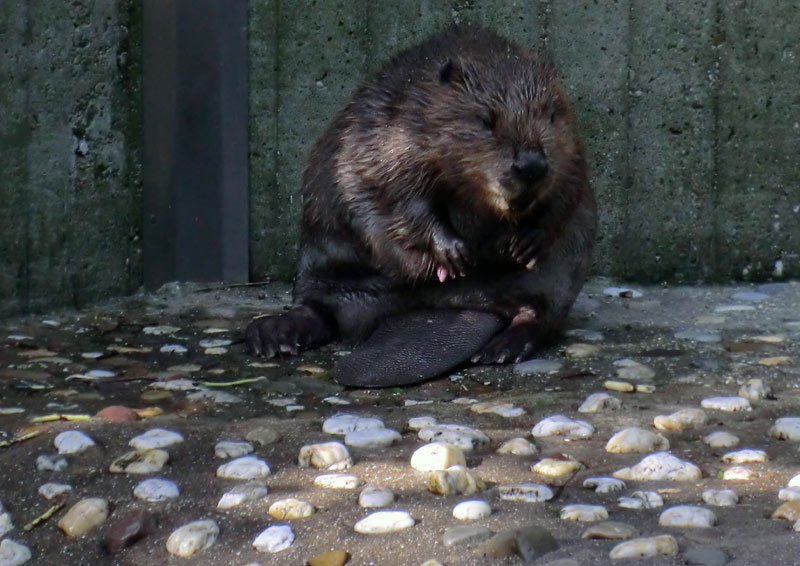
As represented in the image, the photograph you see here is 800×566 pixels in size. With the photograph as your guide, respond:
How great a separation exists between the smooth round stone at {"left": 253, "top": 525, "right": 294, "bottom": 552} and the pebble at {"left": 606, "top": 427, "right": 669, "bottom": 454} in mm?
822

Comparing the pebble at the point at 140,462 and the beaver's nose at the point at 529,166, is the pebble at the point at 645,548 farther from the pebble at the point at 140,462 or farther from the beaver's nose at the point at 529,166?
the beaver's nose at the point at 529,166

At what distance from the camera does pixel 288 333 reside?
3.97m

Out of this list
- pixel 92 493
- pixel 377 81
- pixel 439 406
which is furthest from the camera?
pixel 377 81

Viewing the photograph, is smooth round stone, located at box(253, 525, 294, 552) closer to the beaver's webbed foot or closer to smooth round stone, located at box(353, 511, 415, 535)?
smooth round stone, located at box(353, 511, 415, 535)

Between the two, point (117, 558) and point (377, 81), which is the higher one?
point (377, 81)

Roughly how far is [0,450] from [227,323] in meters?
1.54

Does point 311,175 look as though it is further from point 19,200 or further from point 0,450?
point 0,450

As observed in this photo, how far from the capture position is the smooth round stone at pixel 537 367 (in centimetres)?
368

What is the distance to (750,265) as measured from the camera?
4941 millimetres

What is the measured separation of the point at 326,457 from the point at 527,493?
1.59 feet

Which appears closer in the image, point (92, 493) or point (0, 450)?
point (92, 493)

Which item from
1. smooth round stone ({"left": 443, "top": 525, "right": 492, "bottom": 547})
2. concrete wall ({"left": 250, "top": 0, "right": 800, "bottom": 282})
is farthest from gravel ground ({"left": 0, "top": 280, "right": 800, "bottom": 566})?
concrete wall ({"left": 250, "top": 0, "right": 800, "bottom": 282})

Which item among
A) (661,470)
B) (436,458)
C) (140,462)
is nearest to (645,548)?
(661,470)

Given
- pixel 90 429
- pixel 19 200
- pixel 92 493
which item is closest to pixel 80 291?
pixel 19 200
